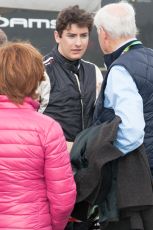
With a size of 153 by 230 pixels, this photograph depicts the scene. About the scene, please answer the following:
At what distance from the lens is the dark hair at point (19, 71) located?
6.50 ft

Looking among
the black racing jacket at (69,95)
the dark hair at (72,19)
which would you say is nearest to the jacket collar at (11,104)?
the black racing jacket at (69,95)

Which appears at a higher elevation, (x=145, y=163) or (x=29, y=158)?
(x=29, y=158)

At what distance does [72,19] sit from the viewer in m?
2.87

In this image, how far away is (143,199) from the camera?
2.22m

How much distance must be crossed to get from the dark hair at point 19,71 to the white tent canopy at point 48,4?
4.21ft

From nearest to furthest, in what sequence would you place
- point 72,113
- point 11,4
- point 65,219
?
point 65,219 → point 72,113 → point 11,4

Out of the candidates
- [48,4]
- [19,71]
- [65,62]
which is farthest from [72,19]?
[19,71]

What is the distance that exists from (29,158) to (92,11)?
1732 millimetres

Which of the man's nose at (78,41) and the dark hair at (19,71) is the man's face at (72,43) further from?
the dark hair at (19,71)

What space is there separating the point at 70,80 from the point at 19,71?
0.87 metres

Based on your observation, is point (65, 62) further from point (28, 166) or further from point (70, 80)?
point (28, 166)

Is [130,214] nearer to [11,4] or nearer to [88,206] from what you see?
[88,206]

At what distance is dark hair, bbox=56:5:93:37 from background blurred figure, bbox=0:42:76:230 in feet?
2.89

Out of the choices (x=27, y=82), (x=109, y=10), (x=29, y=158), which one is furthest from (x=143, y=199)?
(x=109, y=10)
